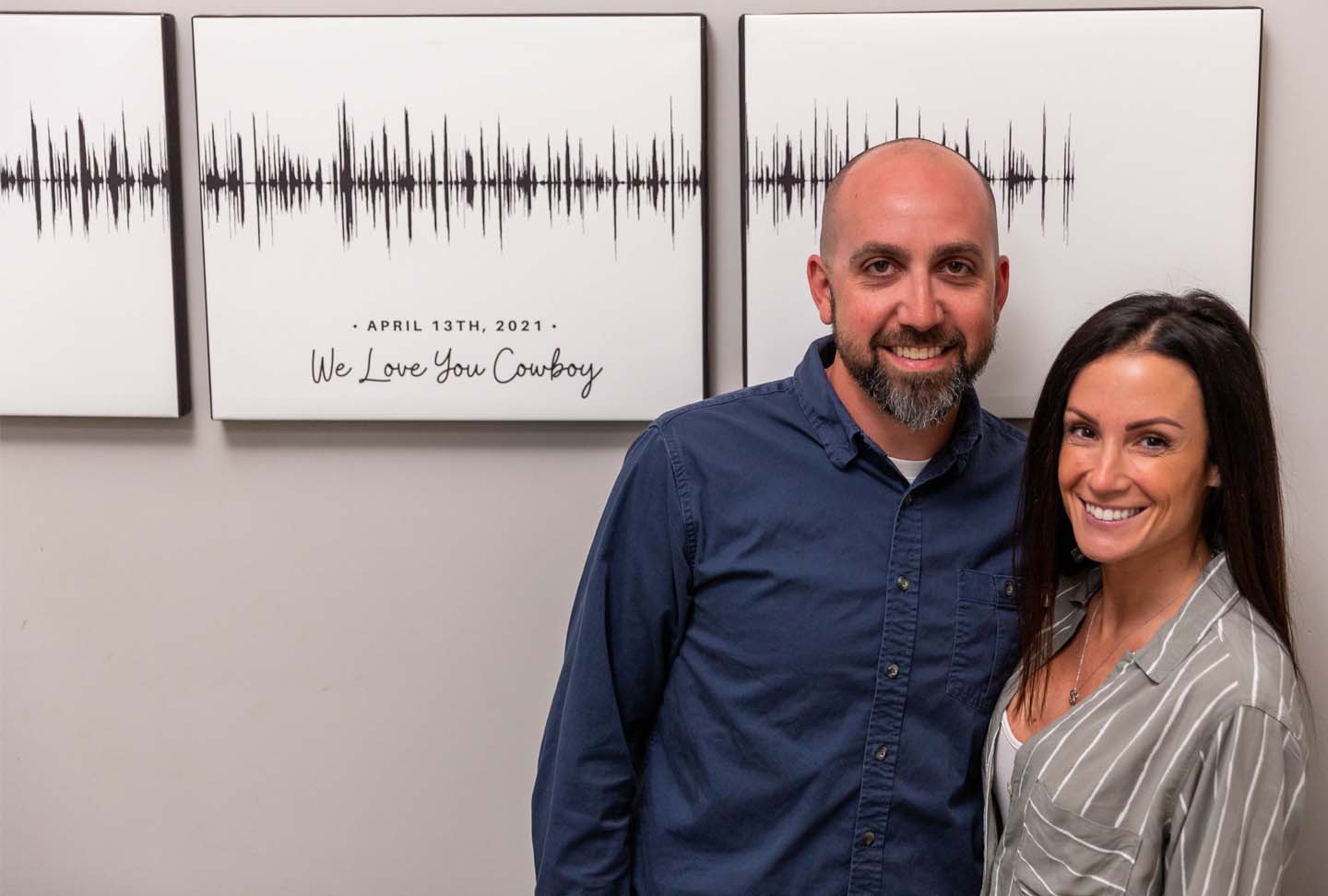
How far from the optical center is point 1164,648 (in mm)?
979

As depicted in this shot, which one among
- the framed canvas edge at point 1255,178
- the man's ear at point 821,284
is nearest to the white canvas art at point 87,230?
the man's ear at point 821,284

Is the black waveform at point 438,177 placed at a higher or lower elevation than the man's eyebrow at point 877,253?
higher

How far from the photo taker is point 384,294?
1.39 meters

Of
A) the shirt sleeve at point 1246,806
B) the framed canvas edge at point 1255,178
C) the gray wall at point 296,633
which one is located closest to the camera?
the shirt sleeve at point 1246,806

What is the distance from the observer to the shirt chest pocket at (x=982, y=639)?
1122 mm

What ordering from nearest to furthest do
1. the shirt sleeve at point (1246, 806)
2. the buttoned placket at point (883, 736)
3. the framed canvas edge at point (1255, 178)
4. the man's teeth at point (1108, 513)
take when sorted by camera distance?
the shirt sleeve at point (1246, 806), the man's teeth at point (1108, 513), the buttoned placket at point (883, 736), the framed canvas edge at point (1255, 178)

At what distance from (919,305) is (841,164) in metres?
0.35

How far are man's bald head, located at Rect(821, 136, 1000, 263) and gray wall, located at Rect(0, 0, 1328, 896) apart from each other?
266 millimetres

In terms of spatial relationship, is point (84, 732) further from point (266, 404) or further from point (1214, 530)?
point (1214, 530)

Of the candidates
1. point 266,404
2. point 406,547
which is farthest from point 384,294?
point 406,547

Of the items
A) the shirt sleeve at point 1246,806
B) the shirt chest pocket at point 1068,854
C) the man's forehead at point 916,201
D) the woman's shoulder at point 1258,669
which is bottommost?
the shirt chest pocket at point 1068,854

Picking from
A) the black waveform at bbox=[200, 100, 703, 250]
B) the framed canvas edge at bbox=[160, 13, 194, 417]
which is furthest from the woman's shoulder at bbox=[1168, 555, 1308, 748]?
the framed canvas edge at bbox=[160, 13, 194, 417]

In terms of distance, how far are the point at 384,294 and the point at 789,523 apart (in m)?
0.61

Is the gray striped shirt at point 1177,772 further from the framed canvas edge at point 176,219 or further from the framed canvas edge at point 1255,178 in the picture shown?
the framed canvas edge at point 176,219
